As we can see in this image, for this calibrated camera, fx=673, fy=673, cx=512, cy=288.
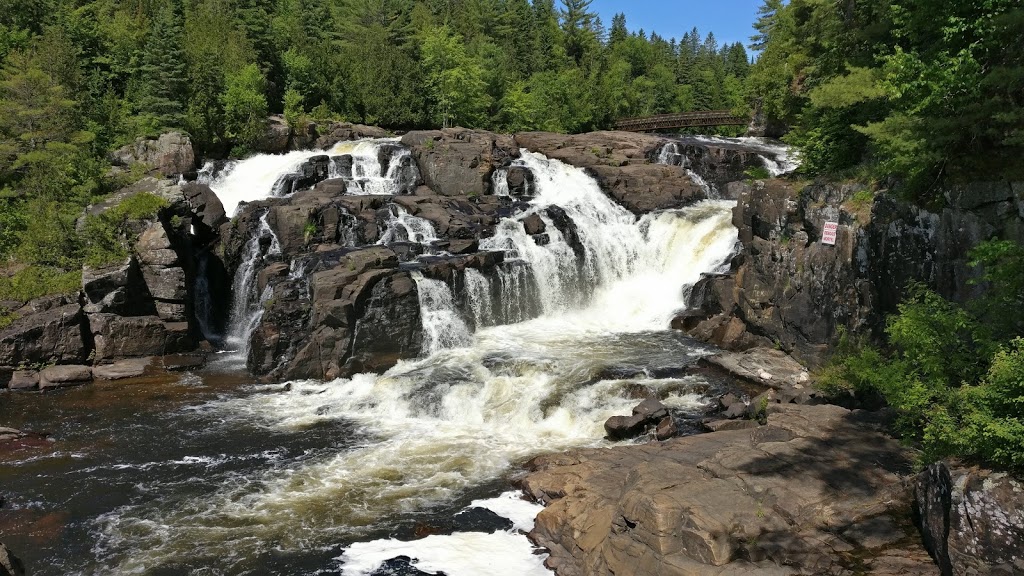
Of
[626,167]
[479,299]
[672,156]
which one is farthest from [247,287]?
[672,156]

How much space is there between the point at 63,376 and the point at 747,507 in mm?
20885

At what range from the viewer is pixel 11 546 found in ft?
40.5

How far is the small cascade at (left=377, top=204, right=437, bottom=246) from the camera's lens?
88.9 ft

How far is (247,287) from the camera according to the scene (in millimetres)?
25594

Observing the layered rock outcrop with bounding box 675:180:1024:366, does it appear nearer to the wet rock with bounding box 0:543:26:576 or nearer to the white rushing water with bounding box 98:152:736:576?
the white rushing water with bounding box 98:152:736:576

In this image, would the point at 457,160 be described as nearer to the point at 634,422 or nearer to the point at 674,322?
the point at 674,322

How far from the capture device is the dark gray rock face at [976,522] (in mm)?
7918

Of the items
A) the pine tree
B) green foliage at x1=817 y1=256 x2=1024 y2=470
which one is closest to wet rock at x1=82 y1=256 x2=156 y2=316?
the pine tree

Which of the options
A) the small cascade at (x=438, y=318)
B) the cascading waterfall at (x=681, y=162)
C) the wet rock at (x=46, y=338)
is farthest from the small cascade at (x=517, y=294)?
the wet rock at (x=46, y=338)

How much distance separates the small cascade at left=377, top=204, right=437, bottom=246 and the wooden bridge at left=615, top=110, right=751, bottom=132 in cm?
3079

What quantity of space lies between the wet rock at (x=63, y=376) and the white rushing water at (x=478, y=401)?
5.42 meters

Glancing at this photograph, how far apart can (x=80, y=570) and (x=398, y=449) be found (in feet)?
22.0

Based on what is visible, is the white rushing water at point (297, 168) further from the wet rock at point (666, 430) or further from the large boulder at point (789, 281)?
the wet rock at point (666, 430)

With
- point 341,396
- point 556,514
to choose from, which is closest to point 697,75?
point 341,396
